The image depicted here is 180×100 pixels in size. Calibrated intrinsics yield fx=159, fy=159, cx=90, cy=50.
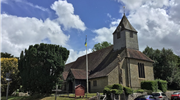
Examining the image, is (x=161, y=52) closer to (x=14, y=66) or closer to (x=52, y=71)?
(x=52, y=71)

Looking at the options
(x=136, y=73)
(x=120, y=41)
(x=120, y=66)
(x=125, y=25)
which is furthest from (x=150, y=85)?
(x=125, y=25)

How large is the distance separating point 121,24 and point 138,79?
13886 mm

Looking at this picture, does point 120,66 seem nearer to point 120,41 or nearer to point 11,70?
point 120,41

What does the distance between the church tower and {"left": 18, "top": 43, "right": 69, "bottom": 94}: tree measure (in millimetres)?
14276

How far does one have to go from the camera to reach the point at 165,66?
4484 centimetres

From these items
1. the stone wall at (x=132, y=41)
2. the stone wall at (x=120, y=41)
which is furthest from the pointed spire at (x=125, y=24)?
the stone wall at (x=120, y=41)

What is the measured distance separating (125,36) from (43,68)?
63.1 feet

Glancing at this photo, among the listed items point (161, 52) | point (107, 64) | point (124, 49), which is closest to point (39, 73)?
point (107, 64)

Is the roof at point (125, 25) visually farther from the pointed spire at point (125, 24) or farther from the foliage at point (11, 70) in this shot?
the foliage at point (11, 70)

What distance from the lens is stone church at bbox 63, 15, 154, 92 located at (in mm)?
31828

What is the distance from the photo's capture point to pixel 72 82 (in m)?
35.2

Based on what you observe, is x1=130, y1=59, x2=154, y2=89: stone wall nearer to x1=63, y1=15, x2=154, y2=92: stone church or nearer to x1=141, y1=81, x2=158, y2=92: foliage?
x1=63, y1=15, x2=154, y2=92: stone church

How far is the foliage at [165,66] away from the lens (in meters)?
43.4

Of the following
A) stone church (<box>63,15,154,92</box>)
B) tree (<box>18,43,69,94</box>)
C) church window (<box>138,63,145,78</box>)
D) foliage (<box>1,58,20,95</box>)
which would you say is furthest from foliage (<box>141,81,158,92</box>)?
foliage (<box>1,58,20,95</box>)
